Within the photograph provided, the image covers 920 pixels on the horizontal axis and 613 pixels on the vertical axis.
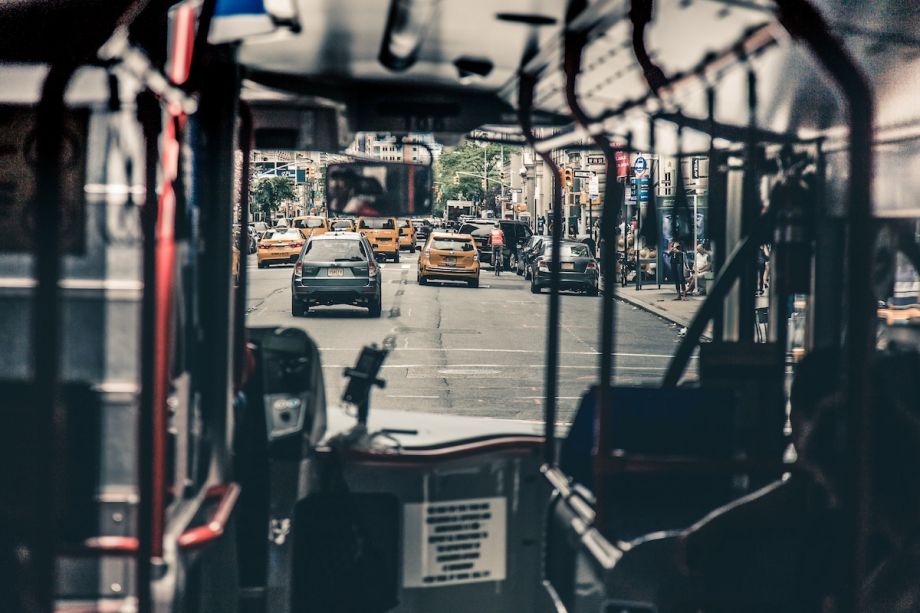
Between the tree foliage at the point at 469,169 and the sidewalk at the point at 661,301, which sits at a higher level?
the tree foliage at the point at 469,169

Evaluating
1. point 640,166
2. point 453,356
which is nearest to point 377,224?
point 453,356

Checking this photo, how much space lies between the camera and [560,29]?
2.81 metres

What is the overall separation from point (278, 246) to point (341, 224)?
190mm

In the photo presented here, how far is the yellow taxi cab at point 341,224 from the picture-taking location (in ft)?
10.4

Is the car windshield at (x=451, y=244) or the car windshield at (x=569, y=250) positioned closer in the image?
the car windshield at (x=569, y=250)

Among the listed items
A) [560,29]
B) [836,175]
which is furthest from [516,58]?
[836,175]

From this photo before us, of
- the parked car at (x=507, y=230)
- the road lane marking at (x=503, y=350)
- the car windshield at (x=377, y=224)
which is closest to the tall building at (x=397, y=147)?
the car windshield at (x=377, y=224)

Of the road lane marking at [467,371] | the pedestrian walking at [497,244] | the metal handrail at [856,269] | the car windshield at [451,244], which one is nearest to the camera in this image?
the metal handrail at [856,269]

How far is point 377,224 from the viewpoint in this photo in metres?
3.32

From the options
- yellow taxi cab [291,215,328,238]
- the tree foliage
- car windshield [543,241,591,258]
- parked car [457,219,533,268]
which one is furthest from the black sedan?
yellow taxi cab [291,215,328,238]

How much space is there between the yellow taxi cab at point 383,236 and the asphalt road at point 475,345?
0.05m

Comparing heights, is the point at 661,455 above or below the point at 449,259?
below

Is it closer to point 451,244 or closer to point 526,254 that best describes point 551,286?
point 526,254

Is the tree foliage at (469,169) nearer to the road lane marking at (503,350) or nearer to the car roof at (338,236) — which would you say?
the car roof at (338,236)
